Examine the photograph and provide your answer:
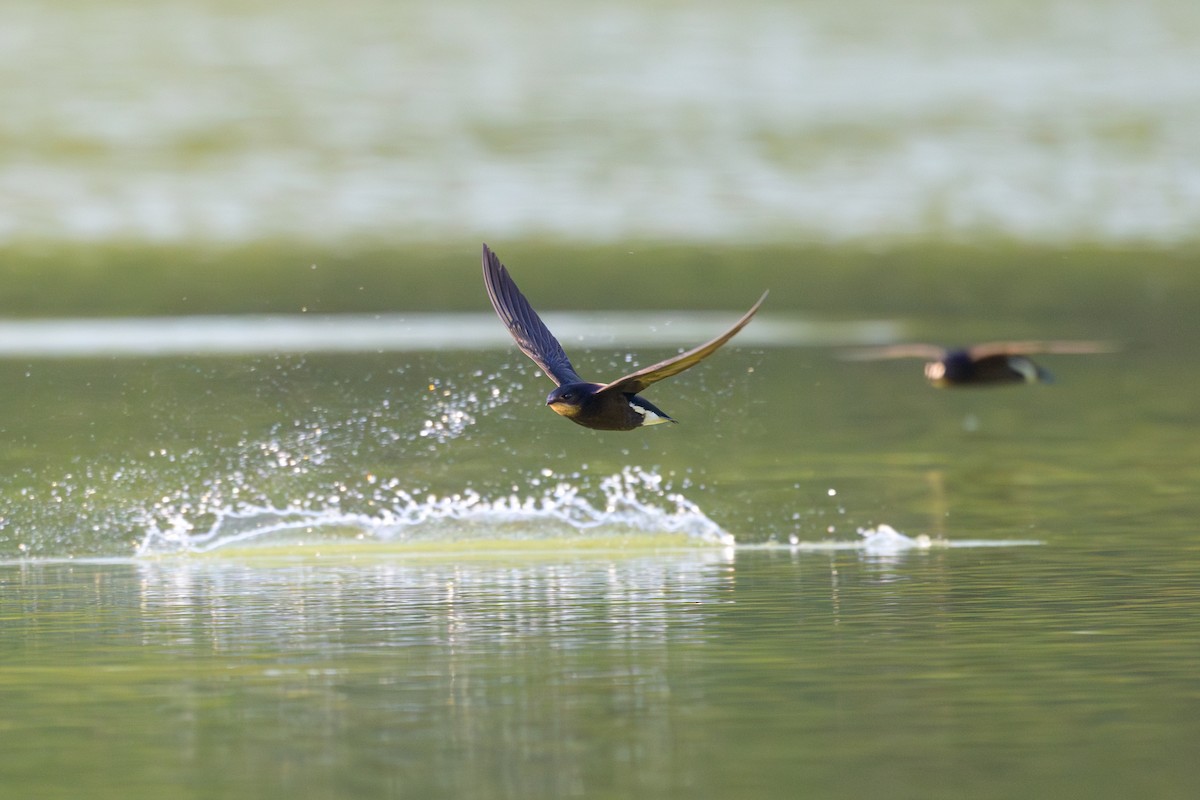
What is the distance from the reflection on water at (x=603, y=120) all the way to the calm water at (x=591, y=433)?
198 mm

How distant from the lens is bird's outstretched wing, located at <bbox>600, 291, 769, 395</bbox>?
10367 mm

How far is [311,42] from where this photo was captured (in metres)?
62.7

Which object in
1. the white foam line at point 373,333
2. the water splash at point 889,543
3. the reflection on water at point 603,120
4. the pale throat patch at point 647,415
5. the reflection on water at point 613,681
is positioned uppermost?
the reflection on water at point 603,120

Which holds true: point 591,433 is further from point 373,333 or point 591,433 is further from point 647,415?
point 373,333

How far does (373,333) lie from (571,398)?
61.4 feet

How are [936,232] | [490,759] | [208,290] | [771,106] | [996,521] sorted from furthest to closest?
[771,106]
[936,232]
[208,290]
[996,521]
[490,759]

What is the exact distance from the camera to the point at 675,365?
36.2 ft

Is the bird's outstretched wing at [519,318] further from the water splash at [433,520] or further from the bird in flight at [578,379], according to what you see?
the water splash at [433,520]

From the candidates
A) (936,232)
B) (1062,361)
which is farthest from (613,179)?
(1062,361)

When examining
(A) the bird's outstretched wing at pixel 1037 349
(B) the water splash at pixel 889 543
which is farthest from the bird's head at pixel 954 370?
(B) the water splash at pixel 889 543

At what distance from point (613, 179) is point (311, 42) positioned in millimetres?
17489

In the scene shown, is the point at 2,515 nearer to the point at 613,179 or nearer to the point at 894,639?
the point at 894,639

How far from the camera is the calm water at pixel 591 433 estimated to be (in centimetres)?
909

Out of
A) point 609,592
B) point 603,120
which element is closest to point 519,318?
point 609,592
